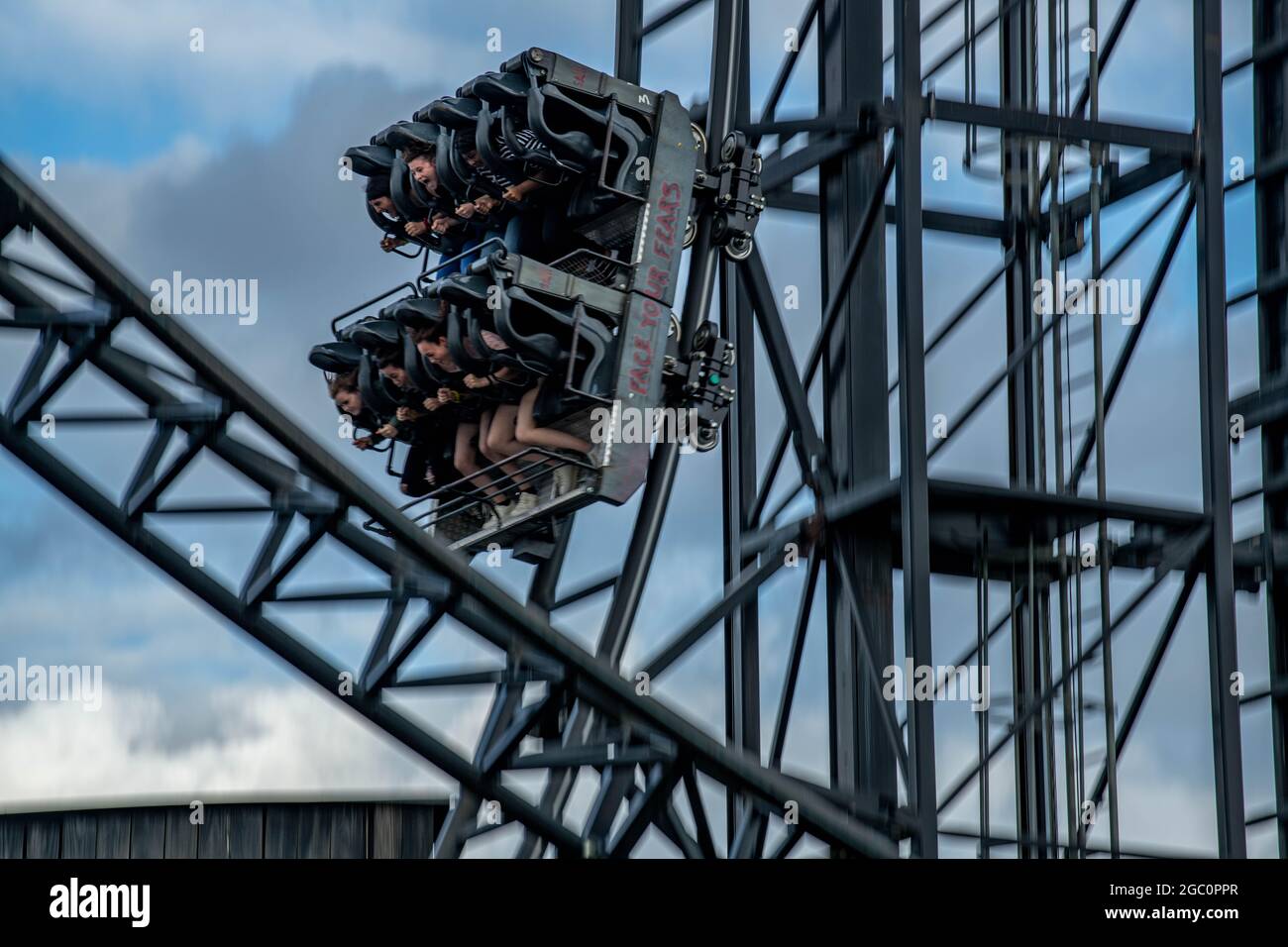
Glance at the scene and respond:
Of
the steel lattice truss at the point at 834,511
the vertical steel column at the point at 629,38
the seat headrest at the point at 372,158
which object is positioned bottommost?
the steel lattice truss at the point at 834,511

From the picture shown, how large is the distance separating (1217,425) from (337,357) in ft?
19.5

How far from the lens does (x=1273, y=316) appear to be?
2034 cm

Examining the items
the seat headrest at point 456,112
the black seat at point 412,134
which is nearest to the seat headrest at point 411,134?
the black seat at point 412,134

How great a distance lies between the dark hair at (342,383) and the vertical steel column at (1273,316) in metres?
7.74

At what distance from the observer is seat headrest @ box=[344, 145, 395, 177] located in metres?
16.7

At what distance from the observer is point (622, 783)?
14508 mm

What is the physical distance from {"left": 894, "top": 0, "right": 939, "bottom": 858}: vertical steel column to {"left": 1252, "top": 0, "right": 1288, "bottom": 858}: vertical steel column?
5.35 m

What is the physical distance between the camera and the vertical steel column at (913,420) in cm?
1484

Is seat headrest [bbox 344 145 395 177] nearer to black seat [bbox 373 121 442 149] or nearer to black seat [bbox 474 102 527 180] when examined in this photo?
black seat [bbox 373 121 442 149]

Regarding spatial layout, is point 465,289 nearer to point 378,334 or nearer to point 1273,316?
point 378,334

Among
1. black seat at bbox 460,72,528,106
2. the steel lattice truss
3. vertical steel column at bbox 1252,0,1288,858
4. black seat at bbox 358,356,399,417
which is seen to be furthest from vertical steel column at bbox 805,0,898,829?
vertical steel column at bbox 1252,0,1288,858

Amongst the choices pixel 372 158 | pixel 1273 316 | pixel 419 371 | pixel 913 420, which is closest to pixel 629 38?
pixel 372 158

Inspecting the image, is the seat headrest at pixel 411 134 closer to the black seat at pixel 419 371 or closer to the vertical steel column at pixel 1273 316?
the black seat at pixel 419 371
